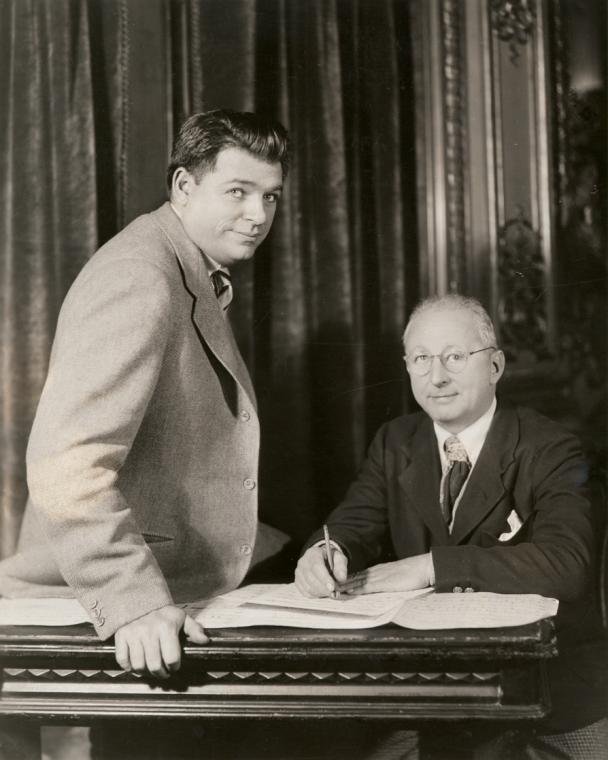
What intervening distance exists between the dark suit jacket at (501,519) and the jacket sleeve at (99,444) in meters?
0.56

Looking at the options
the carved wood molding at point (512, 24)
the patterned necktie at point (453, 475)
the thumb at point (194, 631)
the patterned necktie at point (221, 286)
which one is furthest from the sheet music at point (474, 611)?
the carved wood molding at point (512, 24)

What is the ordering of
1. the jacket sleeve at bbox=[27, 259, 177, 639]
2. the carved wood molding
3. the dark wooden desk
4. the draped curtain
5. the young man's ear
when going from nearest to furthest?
1. the dark wooden desk
2. the jacket sleeve at bbox=[27, 259, 177, 639]
3. the young man's ear
4. the draped curtain
5. the carved wood molding

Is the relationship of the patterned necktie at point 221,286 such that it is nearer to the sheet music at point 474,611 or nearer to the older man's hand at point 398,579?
the older man's hand at point 398,579

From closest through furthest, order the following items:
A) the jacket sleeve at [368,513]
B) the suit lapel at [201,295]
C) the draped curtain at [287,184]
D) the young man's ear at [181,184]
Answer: the suit lapel at [201,295], the young man's ear at [181,184], the jacket sleeve at [368,513], the draped curtain at [287,184]

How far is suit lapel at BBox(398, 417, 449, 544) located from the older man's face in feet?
0.33

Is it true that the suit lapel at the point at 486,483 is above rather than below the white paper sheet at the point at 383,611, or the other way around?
above

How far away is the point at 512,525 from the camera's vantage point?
5.99 ft

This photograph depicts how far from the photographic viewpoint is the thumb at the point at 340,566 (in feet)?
5.25

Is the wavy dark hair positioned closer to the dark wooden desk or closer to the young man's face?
the young man's face

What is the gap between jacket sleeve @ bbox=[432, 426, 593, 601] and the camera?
1.57 m

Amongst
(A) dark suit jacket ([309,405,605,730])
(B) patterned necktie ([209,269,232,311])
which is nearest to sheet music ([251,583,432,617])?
(A) dark suit jacket ([309,405,605,730])

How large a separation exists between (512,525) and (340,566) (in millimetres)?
412

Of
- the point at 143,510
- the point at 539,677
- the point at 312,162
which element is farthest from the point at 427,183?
the point at 539,677

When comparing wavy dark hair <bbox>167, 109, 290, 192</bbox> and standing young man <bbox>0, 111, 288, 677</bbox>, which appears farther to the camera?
wavy dark hair <bbox>167, 109, 290, 192</bbox>
